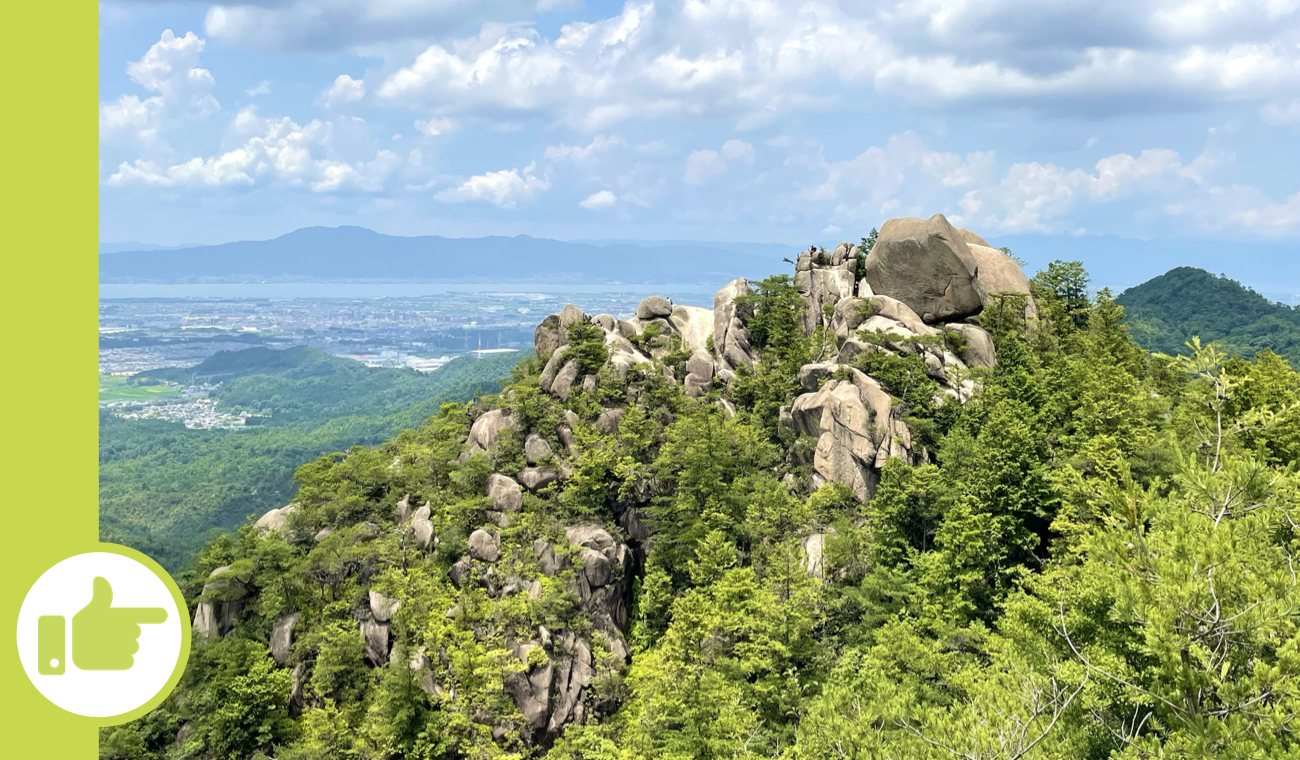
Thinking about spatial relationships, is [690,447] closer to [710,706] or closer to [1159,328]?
[710,706]

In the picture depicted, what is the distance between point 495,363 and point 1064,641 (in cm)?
13911

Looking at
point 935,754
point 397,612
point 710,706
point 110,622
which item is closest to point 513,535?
point 397,612

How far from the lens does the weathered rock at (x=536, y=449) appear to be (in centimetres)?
3303

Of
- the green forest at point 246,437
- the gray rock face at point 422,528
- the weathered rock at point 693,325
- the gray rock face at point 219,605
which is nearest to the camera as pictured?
the gray rock face at point 219,605

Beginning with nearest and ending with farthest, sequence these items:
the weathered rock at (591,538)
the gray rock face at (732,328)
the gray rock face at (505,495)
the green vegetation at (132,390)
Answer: the weathered rock at (591,538), the gray rock face at (505,495), the gray rock face at (732,328), the green vegetation at (132,390)

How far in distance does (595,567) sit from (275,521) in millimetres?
15119

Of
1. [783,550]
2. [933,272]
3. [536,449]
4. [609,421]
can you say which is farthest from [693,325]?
[783,550]

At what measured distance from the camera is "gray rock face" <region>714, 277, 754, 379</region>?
3975 centimetres

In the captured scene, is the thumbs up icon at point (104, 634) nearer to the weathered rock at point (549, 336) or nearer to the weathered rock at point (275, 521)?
the weathered rock at point (275, 521)

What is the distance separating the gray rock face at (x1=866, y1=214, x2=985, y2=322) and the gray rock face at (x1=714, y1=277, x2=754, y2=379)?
746cm

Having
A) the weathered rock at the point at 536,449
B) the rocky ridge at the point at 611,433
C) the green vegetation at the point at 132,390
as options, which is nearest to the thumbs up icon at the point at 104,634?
the rocky ridge at the point at 611,433

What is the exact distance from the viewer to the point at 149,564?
7.17 meters

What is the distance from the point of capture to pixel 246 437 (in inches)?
4363

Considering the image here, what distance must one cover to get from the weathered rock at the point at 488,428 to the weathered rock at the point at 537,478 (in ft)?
9.68
